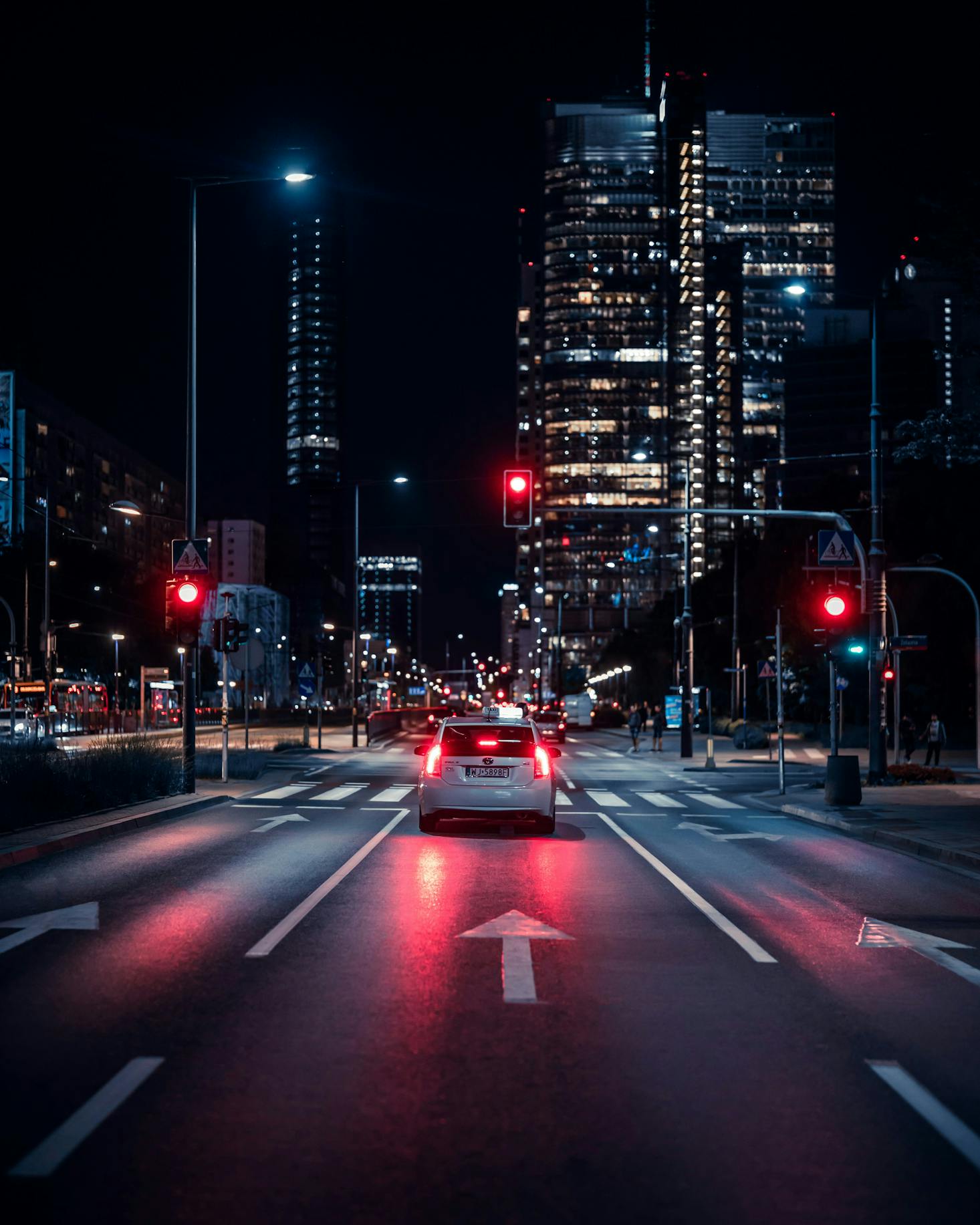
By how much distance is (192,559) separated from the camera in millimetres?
24000

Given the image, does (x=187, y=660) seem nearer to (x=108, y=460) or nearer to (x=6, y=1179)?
(x=6, y=1179)

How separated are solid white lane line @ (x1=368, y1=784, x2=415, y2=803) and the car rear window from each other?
22.4 feet

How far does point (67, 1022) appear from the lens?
6.84m

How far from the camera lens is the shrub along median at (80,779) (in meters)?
17.6

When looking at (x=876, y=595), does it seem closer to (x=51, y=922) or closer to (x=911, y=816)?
(x=911, y=816)

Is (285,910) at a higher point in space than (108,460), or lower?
lower

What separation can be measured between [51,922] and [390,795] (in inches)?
679

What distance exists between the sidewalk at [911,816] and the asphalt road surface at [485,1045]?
2760 mm

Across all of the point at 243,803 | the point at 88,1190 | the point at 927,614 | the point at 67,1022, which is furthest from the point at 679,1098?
the point at 927,614

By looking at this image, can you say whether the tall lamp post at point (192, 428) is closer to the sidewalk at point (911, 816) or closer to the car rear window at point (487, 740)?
the car rear window at point (487, 740)

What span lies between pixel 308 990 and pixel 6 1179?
340cm

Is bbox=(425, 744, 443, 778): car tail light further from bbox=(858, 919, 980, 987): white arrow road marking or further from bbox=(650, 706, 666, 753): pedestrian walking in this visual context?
bbox=(650, 706, 666, 753): pedestrian walking

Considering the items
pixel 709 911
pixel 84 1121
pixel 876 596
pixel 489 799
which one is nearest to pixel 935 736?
pixel 876 596

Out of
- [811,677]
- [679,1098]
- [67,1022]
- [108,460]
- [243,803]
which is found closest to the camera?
[679,1098]
